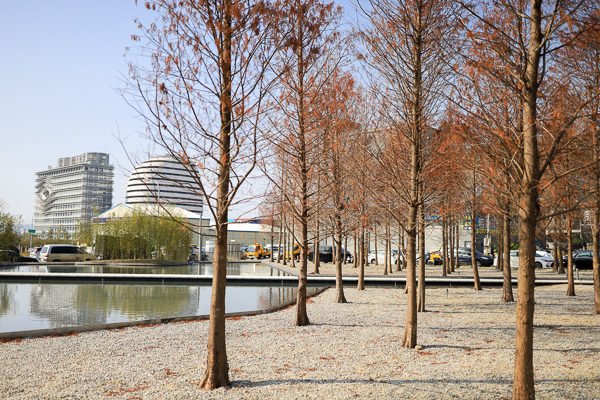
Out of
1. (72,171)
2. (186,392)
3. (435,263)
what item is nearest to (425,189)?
(186,392)

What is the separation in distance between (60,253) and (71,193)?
155689mm

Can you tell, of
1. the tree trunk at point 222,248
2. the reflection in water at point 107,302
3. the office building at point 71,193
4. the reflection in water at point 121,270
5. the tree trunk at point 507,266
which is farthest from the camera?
the office building at point 71,193

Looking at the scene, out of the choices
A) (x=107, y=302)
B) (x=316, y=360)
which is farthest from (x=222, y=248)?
(x=107, y=302)

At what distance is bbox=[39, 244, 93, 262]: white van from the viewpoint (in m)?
38.0

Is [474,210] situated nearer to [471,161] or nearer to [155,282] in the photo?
[471,161]

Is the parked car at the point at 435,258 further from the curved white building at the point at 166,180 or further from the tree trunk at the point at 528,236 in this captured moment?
the tree trunk at the point at 528,236

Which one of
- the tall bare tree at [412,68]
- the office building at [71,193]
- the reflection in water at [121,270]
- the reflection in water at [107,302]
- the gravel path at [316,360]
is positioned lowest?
the reflection in water at [107,302]

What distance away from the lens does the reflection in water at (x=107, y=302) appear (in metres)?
12.4

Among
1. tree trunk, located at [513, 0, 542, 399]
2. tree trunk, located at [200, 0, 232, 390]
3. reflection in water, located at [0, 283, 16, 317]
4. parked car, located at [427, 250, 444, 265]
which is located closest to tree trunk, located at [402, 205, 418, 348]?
tree trunk, located at [513, 0, 542, 399]

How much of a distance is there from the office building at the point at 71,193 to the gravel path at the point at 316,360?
17485 cm

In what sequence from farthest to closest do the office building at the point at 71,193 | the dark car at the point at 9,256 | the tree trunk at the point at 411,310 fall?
the office building at the point at 71,193
the dark car at the point at 9,256
the tree trunk at the point at 411,310

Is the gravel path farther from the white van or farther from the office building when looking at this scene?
the office building

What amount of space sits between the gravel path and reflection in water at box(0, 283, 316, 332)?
3212 millimetres

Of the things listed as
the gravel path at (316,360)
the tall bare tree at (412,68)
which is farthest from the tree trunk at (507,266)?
the tall bare tree at (412,68)
